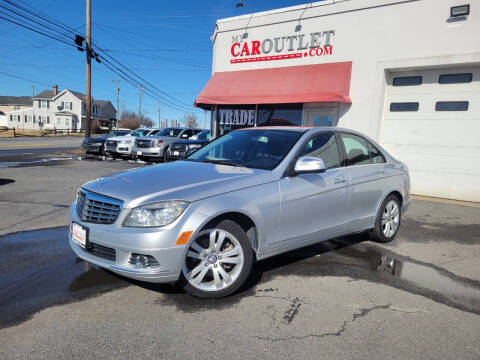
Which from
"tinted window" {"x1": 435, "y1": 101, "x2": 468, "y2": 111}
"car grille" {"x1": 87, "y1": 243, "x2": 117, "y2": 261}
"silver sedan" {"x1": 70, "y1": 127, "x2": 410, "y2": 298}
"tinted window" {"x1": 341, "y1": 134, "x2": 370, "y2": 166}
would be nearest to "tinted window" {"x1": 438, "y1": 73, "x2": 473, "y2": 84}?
"tinted window" {"x1": 435, "y1": 101, "x2": 468, "y2": 111}

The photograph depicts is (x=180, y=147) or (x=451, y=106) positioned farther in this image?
(x=180, y=147)

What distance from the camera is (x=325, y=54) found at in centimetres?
1116

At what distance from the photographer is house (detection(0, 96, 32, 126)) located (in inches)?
3027

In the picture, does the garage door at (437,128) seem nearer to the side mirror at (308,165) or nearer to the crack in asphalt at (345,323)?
the side mirror at (308,165)

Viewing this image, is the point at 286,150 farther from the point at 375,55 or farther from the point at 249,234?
the point at 375,55

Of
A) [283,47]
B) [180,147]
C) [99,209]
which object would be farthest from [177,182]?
[180,147]

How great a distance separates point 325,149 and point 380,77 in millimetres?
7050

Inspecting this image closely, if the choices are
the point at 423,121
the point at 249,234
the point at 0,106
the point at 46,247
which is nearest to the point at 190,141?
the point at 423,121

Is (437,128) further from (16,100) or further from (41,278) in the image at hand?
(16,100)

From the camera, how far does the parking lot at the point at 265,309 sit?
2.48m

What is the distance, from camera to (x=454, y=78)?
30.5 ft

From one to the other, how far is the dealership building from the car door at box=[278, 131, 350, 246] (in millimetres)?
6525

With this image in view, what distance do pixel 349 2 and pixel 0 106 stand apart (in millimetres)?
88996

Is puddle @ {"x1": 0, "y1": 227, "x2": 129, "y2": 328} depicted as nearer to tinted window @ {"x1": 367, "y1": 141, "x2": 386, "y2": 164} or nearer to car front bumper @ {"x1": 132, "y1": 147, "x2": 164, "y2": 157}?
tinted window @ {"x1": 367, "y1": 141, "x2": 386, "y2": 164}
